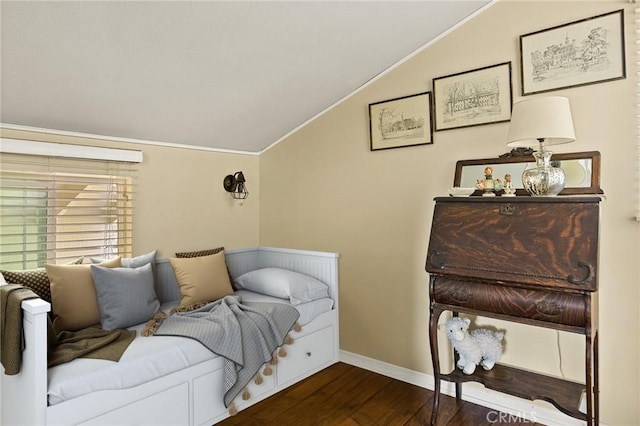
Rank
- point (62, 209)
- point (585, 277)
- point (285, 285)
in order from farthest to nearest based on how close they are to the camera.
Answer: point (285, 285) < point (62, 209) < point (585, 277)

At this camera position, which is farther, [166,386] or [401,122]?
[401,122]

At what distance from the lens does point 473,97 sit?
2520 mm

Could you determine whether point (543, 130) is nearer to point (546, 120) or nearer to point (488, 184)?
point (546, 120)

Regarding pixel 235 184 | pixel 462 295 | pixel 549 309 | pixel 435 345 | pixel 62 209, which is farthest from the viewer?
pixel 235 184

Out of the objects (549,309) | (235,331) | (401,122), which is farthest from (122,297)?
(549,309)

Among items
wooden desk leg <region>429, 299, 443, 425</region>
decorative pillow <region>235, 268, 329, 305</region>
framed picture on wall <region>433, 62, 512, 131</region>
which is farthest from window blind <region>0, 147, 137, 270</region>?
framed picture on wall <region>433, 62, 512, 131</region>

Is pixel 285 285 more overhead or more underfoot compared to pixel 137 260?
more underfoot

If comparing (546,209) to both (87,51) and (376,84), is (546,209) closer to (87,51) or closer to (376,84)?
(376,84)

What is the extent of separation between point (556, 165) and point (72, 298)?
9.48ft

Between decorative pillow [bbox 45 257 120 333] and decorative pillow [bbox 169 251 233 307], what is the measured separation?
1.88ft

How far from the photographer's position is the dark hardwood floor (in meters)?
2.30

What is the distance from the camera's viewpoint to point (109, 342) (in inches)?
80.5

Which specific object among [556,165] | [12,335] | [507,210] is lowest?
[12,335]

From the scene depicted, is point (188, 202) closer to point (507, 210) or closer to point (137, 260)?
point (137, 260)
